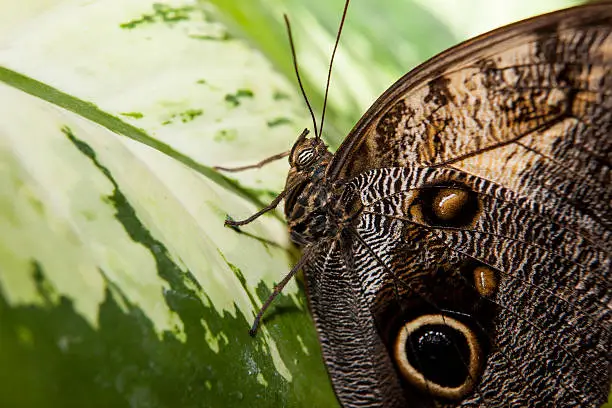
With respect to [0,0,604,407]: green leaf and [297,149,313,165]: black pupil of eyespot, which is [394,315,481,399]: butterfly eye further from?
[297,149,313,165]: black pupil of eyespot

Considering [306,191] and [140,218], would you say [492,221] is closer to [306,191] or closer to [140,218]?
[306,191]

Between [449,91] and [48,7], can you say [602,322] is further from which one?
[48,7]

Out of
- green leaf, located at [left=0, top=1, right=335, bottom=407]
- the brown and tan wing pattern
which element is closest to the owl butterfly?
the brown and tan wing pattern

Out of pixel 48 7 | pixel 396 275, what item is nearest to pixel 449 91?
pixel 396 275

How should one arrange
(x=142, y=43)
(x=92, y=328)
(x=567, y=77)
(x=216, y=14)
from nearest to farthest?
(x=92, y=328) → (x=567, y=77) → (x=142, y=43) → (x=216, y=14)

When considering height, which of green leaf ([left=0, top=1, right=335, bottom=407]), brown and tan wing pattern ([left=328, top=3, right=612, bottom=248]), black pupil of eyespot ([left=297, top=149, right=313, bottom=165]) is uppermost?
brown and tan wing pattern ([left=328, top=3, right=612, bottom=248])
